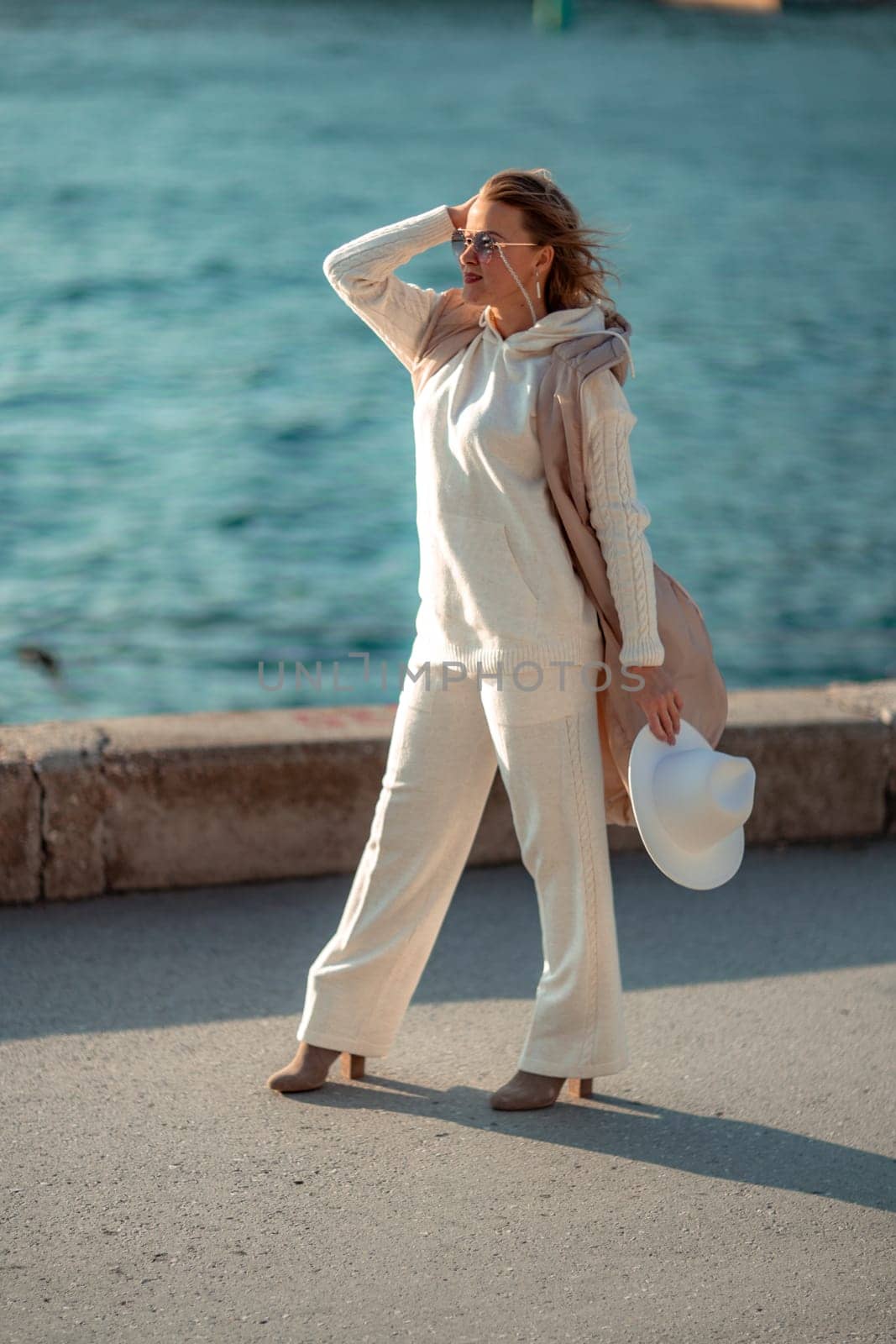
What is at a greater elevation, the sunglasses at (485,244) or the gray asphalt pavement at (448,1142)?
the sunglasses at (485,244)

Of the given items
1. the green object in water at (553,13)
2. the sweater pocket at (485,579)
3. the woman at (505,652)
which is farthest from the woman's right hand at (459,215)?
the green object in water at (553,13)

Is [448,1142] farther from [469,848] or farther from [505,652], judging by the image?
[505,652]

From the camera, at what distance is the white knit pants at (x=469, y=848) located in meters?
3.39

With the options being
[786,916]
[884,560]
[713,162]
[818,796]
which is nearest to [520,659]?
[786,916]

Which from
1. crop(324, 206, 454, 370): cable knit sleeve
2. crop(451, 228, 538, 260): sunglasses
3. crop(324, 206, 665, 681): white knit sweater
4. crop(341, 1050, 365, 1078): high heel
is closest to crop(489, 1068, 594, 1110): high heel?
crop(341, 1050, 365, 1078): high heel

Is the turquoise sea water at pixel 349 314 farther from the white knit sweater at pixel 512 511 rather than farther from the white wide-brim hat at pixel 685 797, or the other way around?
the white wide-brim hat at pixel 685 797

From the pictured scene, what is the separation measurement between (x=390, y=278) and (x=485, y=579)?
2.29 ft

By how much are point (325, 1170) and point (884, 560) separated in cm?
1520

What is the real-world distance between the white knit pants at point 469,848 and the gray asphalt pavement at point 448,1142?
0.17m

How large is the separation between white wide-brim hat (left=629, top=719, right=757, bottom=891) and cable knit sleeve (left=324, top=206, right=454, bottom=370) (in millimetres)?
974

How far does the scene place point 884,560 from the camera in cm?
1753

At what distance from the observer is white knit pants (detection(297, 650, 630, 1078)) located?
3393 millimetres

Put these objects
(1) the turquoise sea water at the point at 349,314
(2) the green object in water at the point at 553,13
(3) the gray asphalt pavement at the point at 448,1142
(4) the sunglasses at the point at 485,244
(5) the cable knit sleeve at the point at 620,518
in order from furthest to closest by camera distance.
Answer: (2) the green object in water at the point at 553,13, (1) the turquoise sea water at the point at 349,314, (4) the sunglasses at the point at 485,244, (5) the cable knit sleeve at the point at 620,518, (3) the gray asphalt pavement at the point at 448,1142

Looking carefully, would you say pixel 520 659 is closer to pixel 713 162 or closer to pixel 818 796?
pixel 818 796
